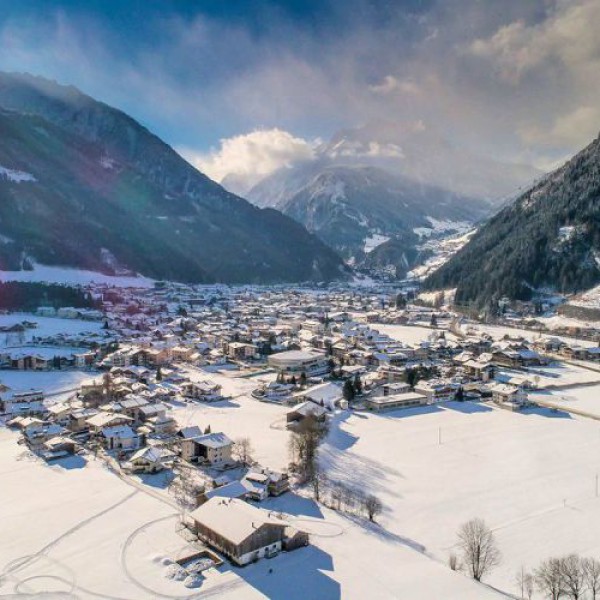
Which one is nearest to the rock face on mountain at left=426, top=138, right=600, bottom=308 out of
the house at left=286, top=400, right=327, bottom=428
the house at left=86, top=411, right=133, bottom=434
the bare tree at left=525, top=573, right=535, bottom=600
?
the house at left=286, top=400, right=327, bottom=428

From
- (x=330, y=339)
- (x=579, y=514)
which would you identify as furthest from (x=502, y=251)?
(x=579, y=514)

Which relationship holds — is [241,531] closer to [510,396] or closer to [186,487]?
[186,487]

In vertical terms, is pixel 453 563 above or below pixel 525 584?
above

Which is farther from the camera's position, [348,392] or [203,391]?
[203,391]

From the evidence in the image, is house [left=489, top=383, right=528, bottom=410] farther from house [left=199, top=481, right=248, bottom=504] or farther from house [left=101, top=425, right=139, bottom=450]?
house [left=101, top=425, right=139, bottom=450]

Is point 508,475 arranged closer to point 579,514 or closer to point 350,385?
point 579,514

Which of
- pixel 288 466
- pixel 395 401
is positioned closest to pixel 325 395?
pixel 395 401
